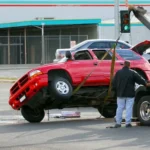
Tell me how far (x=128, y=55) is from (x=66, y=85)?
2.55 meters

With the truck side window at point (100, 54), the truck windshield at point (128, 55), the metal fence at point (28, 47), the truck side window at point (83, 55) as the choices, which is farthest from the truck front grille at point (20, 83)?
the metal fence at point (28, 47)

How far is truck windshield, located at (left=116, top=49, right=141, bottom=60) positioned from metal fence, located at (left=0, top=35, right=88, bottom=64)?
3794 cm

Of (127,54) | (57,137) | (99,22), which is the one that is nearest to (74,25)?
(99,22)

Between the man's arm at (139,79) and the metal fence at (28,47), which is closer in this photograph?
the man's arm at (139,79)

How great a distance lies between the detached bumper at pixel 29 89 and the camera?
14633 mm

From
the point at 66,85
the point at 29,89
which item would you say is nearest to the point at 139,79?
the point at 66,85

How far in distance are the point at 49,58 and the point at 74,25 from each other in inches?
181

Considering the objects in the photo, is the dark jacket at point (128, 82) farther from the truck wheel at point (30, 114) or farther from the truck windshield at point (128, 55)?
the truck wheel at point (30, 114)

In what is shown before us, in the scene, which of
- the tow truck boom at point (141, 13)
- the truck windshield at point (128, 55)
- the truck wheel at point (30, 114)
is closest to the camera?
the tow truck boom at point (141, 13)

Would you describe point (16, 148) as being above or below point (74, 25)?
below

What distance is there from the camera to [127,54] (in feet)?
54.2

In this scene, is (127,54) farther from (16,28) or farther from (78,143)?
(16,28)

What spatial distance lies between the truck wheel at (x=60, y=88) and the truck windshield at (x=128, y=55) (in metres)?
2.25

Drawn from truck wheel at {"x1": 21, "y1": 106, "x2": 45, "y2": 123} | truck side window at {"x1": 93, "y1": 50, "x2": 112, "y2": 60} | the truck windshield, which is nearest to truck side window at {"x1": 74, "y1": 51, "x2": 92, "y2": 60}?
truck side window at {"x1": 93, "y1": 50, "x2": 112, "y2": 60}
